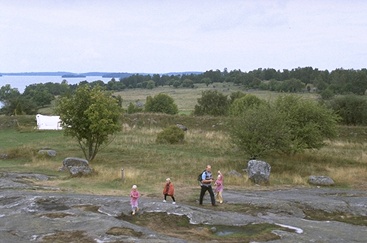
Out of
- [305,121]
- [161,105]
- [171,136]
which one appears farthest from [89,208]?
[161,105]

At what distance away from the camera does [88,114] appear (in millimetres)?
37000

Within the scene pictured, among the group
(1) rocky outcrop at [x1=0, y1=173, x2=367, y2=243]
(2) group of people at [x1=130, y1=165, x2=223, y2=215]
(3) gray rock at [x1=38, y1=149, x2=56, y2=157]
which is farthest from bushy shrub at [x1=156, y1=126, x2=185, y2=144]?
(2) group of people at [x1=130, y1=165, x2=223, y2=215]

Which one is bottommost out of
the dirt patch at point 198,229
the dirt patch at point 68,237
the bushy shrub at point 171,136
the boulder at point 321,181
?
the boulder at point 321,181

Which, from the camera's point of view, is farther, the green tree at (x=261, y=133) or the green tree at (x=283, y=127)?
the green tree at (x=283, y=127)

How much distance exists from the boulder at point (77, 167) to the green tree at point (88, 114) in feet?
14.1

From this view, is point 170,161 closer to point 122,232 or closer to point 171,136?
point 171,136

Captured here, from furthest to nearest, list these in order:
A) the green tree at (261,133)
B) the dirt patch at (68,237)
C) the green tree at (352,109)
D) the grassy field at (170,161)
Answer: the green tree at (352,109) → the green tree at (261,133) → the grassy field at (170,161) → the dirt patch at (68,237)

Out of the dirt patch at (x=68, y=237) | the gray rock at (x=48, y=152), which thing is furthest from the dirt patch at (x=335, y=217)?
the gray rock at (x=48, y=152)

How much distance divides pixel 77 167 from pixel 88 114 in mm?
6680

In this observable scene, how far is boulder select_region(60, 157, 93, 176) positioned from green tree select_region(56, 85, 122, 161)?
169 inches

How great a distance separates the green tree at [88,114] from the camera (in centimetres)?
3709

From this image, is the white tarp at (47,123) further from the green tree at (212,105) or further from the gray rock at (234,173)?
the green tree at (212,105)

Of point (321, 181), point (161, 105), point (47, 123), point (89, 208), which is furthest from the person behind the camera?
point (161, 105)

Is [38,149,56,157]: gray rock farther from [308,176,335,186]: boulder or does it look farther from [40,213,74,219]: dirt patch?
[308,176,335,186]: boulder
